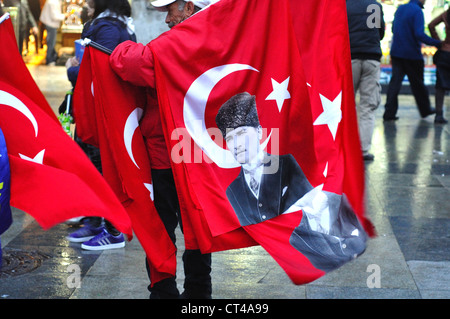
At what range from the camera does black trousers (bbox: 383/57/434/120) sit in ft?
38.9

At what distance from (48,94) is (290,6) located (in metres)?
10.00

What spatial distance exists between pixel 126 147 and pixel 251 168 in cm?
71

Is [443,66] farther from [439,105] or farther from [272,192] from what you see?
[272,192]

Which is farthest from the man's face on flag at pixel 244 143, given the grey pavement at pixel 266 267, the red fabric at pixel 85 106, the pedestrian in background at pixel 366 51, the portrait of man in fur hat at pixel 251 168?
the pedestrian in background at pixel 366 51

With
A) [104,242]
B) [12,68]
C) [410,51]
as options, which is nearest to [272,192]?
[12,68]

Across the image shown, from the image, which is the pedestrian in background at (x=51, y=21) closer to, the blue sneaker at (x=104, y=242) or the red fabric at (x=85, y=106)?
the blue sneaker at (x=104, y=242)

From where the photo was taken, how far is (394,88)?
11930 millimetres

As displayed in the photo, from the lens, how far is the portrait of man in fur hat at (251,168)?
418 centimetres

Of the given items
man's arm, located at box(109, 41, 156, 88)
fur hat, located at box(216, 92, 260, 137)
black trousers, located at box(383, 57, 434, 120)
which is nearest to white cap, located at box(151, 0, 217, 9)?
man's arm, located at box(109, 41, 156, 88)

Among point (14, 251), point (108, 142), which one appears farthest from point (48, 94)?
point (108, 142)

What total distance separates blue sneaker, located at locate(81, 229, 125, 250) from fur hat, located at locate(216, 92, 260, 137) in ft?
6.80

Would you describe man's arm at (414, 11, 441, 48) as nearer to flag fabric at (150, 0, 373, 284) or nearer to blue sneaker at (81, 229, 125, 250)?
blue sneaker at (81, 229, 125, 250)

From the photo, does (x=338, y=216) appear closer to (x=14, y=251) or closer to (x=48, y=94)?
(x=14, y=251)

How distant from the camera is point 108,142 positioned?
13.7 ft
